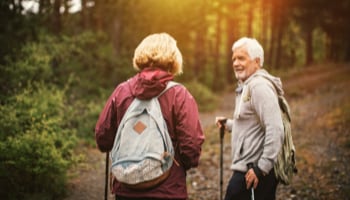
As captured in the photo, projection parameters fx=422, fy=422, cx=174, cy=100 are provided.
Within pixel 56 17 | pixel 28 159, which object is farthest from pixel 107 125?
pixel 56 17

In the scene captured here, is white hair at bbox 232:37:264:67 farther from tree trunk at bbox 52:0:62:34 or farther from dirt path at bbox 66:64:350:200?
tree trunk at bbox 52:0:62:34

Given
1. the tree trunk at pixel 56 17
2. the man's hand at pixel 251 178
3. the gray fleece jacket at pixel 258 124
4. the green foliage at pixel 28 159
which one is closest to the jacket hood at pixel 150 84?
the gray fleece jacket at pixel 258 124

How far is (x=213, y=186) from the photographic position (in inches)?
337

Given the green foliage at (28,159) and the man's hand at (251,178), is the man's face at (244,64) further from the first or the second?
the green foliage at (28,159)

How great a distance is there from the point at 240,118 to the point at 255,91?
1.09 feet

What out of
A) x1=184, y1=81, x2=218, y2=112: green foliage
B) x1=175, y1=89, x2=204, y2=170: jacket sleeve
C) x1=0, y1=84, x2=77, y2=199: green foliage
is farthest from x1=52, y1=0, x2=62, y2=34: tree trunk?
x1=175, y1=89, x2=204, y2=170: jacket sleeve

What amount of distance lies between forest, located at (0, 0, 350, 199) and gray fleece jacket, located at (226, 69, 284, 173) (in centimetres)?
387

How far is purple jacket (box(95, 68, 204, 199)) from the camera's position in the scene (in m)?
3.34

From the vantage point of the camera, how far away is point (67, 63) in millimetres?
17234

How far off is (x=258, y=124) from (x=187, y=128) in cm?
88

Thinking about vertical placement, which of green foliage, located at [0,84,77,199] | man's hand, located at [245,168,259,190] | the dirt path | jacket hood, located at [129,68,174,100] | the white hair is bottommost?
the dirt path

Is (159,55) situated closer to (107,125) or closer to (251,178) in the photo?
(107,125)

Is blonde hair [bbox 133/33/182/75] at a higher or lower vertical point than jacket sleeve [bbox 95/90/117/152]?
higher

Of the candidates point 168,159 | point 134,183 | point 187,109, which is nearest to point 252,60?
point 187,109
